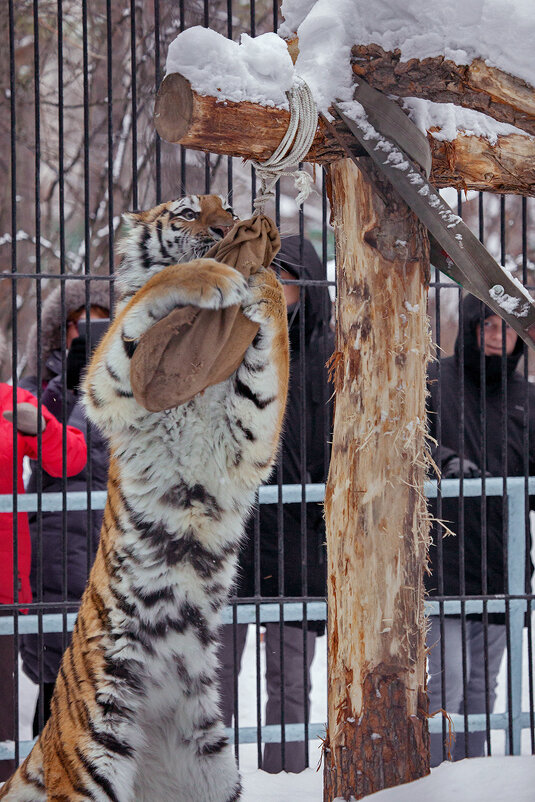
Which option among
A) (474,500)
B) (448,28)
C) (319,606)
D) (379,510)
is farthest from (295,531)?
(448,28)

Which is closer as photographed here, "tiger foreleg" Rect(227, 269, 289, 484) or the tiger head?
"tiger foreleg" Rect(227, 269, 289, 484)

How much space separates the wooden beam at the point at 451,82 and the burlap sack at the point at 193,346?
1.42ft

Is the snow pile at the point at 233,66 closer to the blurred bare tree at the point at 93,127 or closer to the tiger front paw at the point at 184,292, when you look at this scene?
the tiger front paw at the point at 184,292

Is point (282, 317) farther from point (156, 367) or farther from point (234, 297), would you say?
point (156, 367)

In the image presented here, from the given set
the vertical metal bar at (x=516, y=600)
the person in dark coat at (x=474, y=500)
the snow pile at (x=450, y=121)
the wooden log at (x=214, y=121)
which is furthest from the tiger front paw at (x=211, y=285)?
the vertical metal bar at (x=516, y=600)

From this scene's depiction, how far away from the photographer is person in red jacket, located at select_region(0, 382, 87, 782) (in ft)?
10.6

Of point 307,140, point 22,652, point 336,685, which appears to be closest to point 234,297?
point 307,140

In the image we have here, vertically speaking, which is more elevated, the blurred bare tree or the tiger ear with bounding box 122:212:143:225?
the blurred bare tree

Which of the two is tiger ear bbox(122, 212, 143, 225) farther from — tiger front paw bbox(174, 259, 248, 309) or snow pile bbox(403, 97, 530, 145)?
snow pile bbox(403, 97, 530, 145)

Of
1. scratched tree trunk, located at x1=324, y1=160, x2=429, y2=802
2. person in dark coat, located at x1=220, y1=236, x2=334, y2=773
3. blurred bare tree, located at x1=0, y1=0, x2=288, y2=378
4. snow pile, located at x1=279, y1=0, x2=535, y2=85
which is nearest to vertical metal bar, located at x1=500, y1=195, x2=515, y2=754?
person in dark coat, located at x1=220, y1=236, x2=334, y2=773

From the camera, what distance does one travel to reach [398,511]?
2066mm

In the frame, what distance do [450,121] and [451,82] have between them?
23 centimetres

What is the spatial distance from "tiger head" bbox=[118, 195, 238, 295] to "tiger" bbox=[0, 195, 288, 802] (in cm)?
18

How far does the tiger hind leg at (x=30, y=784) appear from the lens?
86.5 inches
